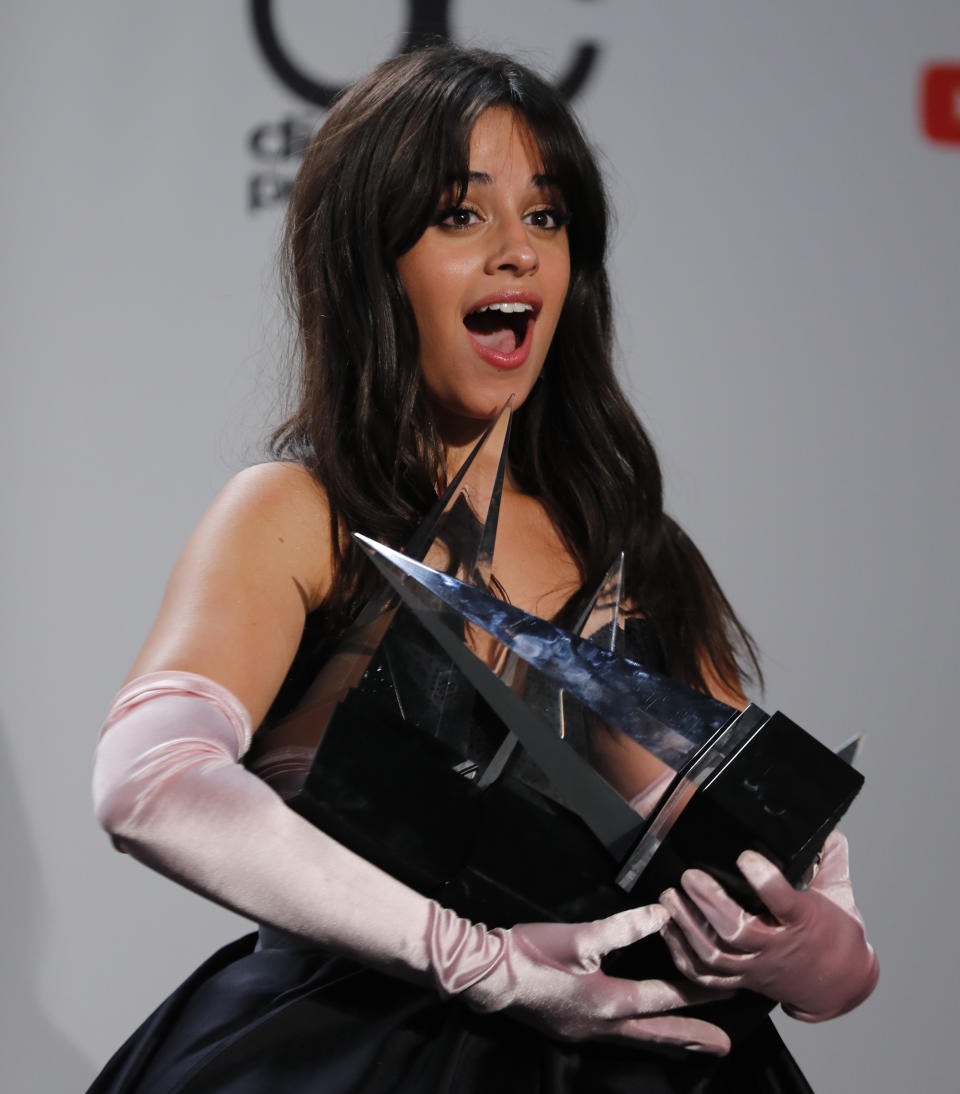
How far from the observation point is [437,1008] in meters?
0.76

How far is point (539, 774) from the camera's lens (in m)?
0.70

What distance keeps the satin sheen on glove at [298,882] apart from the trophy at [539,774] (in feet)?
0.07

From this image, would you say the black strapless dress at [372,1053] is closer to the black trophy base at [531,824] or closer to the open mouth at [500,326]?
the black trophy base at [531,824]

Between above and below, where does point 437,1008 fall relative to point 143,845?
below

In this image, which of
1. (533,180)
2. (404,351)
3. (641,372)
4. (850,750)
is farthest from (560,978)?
(641,372)

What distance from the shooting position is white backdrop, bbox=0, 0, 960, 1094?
158 centimetres

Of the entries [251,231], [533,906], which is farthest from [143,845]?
[251,231]

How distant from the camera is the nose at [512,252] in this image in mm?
939

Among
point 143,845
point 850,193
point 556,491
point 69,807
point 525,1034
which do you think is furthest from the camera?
point 850,193

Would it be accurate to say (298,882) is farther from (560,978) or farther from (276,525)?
(276,525)

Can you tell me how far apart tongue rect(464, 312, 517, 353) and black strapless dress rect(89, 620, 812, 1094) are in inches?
18.5

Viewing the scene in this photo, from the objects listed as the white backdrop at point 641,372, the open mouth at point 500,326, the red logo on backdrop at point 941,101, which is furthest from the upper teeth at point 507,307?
the red logo on backdrop at point 941,101

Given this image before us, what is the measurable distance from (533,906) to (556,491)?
1.54 ft

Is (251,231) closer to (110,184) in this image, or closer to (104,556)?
(110,184)
